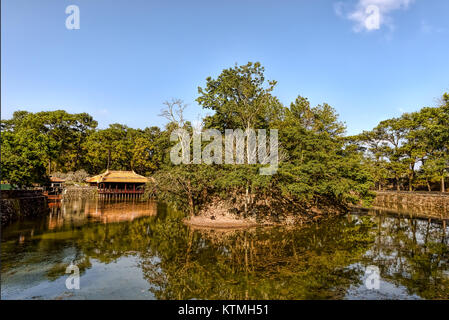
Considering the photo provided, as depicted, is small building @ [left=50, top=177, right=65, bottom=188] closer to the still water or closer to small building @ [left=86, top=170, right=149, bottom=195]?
small building @ [left=86, top=170, right=149, bottom=195]

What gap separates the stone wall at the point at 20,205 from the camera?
18998 millimetres

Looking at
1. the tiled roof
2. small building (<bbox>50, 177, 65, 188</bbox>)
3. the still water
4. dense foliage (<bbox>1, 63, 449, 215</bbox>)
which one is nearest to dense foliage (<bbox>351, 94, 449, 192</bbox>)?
dense foliage (<bbox>1, 63, 449, 215</bbox>)

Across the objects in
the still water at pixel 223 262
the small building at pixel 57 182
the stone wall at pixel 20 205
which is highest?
the small building at pixel 57 182

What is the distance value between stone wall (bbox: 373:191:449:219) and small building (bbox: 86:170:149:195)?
3442cm

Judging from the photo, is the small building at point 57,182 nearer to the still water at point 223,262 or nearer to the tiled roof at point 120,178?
the tiled roof at point 120,178

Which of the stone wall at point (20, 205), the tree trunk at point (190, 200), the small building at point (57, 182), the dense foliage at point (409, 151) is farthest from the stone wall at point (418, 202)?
the small building at point (57, 182)

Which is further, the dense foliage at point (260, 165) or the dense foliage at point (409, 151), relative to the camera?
the dense foliage at point (409, 151)

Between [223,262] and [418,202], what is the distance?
3304 cm

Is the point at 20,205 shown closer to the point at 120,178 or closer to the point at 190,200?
the point at 190,200

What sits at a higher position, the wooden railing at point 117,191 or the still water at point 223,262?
the wooden railing at point 117,191

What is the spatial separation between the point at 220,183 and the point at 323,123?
953 inches

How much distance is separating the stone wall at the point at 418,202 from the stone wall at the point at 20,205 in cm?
3524
